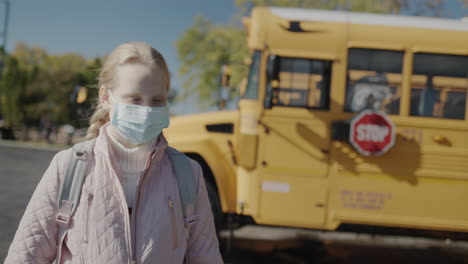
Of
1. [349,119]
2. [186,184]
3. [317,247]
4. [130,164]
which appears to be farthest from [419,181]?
[130,164]

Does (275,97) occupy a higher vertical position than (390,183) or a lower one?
higher

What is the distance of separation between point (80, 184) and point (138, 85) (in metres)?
0.40

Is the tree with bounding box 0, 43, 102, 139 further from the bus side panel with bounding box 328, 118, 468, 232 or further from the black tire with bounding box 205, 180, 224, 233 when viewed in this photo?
the bus side panel with bounding box 328, 118, 468, 232

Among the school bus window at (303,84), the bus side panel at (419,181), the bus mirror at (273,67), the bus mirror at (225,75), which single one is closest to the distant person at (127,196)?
the bus mirror at (273,67)

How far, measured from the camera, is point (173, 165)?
1.72 m

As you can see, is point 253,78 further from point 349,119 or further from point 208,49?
point 208,49

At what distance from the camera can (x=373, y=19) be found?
4.74 metres

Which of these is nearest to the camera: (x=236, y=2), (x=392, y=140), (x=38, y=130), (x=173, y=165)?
(x=173, y=165)

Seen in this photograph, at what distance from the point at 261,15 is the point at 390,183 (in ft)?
7.22

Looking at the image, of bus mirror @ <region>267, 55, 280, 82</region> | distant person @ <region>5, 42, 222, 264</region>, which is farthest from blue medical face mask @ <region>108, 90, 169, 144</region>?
bus mirror @ <region>267, 55, 280, 82</region>

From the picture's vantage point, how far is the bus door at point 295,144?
15.3ft

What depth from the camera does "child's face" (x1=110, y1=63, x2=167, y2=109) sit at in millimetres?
1622

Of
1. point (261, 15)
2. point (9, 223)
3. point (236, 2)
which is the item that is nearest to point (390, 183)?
point (261, 15)

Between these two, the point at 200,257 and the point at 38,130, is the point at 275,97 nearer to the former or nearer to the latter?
the point at 200,257
